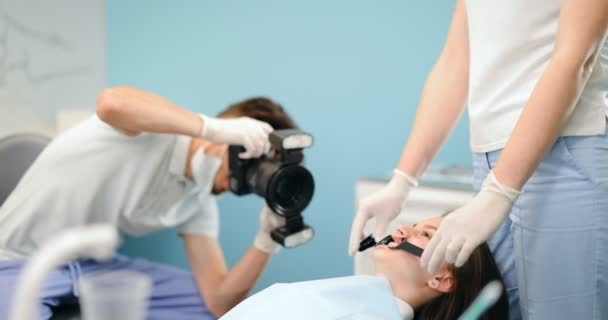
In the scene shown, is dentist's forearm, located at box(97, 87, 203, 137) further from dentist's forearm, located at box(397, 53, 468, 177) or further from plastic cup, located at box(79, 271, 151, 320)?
plastic cup, located at box(79, 271, 151, 320)

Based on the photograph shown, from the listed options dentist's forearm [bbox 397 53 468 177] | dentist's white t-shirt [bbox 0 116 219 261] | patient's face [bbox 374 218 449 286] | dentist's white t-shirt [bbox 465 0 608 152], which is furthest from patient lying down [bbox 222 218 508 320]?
dentist's white t-shirt [bbox 0 116 219 261]

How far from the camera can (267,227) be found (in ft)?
5.10

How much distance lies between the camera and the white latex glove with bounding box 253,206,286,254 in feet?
4.93

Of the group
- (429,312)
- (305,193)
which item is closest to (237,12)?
(305,193)

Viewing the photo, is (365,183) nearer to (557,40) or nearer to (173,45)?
(557,40)

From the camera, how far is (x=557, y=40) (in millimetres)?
813

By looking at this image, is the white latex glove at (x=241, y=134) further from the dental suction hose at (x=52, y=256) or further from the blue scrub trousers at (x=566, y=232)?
the dental suction hose at (x=52, y=256)

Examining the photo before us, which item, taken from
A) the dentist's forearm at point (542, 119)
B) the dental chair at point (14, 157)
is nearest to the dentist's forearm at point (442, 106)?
the dentist's forearm at point (542, 119)

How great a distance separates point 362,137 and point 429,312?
0.93 meters

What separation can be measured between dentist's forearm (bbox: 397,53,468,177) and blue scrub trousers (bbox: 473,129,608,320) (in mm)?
269

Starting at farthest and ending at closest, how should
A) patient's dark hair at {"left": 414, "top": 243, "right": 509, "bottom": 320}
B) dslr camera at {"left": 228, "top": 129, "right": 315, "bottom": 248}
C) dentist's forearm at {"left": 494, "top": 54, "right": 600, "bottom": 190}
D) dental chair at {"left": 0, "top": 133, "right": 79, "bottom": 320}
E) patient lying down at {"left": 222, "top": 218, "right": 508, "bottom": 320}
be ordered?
1. dental chair at {"left": 0, "top": 133, "right": 79, "bottom": 320}
2. dslr camera at {"left": 228, "top": 129, "right": 315, "bottom": 248}
3. patient's dark hair at {"left": 414, "top": 243, "right": 509, "bottom": 320}
4. patient lying down at {"left": 222, "top": 218, "right": 508, "bottom": 320}
5. dentist's forearm at {"left": 494, "top": 54, "right": 600, "bottom": 190}

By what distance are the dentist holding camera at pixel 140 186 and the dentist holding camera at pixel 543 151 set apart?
2.07 ft

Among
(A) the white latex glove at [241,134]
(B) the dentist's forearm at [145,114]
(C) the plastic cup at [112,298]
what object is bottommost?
(A) the white latex glove at [241,134]

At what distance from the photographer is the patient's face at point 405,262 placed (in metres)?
1.14
